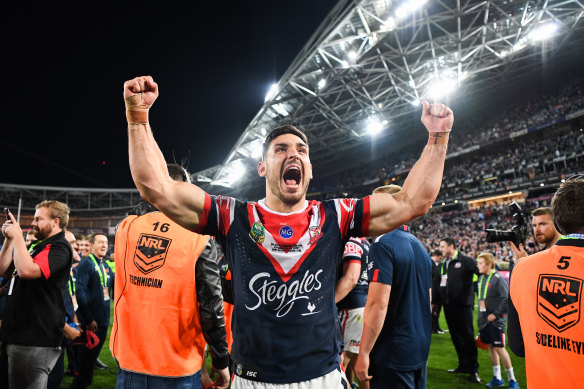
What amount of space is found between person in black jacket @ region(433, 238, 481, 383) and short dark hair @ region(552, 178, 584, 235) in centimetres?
457

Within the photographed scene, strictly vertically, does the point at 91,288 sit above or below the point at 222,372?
above

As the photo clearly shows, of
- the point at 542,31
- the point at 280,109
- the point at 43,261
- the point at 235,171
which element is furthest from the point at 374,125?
the point at 43,261

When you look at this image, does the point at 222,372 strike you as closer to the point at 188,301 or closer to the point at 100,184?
the point at 188,301

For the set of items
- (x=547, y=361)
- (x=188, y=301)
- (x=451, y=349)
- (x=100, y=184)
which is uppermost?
(x=100, y=184)

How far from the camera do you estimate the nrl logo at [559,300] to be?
6.35ft

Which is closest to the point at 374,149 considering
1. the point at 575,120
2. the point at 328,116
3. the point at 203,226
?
the point at 328,116

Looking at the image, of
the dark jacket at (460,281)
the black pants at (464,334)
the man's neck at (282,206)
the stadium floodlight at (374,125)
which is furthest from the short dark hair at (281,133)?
the stadium floodlight at (374,125)

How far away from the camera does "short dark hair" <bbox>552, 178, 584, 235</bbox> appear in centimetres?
205

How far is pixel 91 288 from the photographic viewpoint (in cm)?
525

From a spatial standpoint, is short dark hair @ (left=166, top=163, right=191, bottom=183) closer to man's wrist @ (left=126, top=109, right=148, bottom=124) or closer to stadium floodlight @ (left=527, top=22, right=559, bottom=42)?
man's wrist @ (left=126, top=109, right=148, bottom=124)

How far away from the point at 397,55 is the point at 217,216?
19.7m

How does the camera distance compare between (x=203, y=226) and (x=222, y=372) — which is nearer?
(x=203, y=226)

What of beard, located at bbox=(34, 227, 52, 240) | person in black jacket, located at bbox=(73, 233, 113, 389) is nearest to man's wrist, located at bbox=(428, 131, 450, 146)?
beard, located at bbox=(34, 227, 52, 240)

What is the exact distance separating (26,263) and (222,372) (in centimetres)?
187
